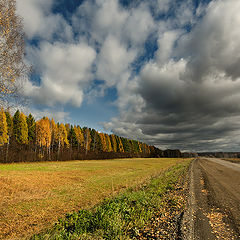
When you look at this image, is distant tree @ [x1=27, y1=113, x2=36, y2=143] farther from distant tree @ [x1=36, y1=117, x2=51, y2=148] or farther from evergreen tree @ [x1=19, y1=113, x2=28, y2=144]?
evergreen tree @ [x1=19, y1=113, x2=28, y2=144]

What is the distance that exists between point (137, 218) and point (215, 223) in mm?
2923

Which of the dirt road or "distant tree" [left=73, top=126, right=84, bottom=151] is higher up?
"distant tree" [left=73, top=126, right=84, bottom=151]

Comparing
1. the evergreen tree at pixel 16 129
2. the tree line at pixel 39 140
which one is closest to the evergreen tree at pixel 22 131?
the tree line at pixel 39 140

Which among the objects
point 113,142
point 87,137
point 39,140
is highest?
point 87,137

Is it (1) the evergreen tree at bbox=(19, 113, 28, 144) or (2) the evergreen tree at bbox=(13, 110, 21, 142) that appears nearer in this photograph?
(2) the evergreen tree at bbox=(13, 110, 21, 142)

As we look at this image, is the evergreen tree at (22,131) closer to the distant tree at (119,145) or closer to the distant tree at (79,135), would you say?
the distant tree at (79,135)

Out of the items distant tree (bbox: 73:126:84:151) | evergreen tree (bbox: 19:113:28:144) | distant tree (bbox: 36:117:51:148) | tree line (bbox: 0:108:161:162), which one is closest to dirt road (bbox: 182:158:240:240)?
tree line (bbox: 0:108:161:162)

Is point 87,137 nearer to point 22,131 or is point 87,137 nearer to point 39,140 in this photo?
point 39,140

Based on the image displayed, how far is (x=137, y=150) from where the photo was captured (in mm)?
125812

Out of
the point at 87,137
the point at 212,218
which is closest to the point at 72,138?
the point at 87,137

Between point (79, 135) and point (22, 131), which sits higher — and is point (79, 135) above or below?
above

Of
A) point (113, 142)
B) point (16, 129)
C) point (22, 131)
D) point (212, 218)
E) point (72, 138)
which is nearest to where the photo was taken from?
point (212, 218)

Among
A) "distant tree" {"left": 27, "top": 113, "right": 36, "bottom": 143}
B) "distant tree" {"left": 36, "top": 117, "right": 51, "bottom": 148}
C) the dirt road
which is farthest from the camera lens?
"distant tree" {"left": 36, "top": 117, "right": 51, "bottom": 148}

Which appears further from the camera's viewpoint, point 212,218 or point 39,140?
point 39,140
